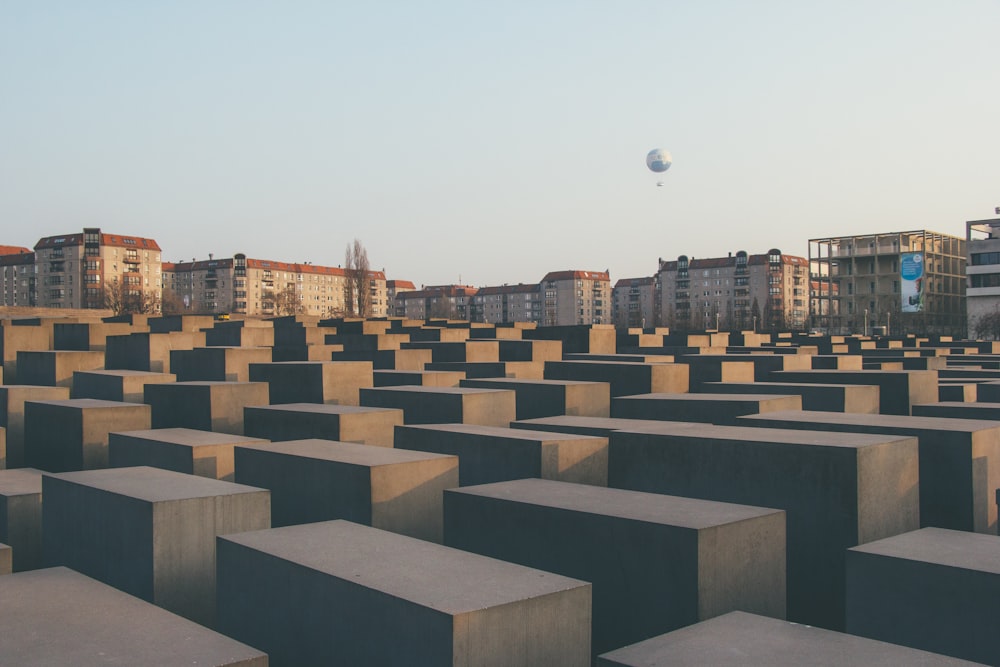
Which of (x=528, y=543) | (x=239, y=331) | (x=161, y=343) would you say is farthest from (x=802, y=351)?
(x=528, y=543)

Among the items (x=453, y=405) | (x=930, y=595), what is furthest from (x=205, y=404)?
(x=930, y=595)

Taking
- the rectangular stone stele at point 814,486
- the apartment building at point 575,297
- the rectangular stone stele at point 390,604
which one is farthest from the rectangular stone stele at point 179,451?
the apartment building at point 575,297

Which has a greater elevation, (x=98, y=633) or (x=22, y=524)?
(x=98, y=633)

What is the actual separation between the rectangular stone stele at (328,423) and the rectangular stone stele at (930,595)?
5877 mm

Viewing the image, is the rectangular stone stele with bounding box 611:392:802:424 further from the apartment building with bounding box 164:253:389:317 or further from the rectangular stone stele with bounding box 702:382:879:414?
the apartment building with bounding box 164:253:389:317

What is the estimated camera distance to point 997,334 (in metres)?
65.7

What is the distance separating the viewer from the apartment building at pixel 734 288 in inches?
4877

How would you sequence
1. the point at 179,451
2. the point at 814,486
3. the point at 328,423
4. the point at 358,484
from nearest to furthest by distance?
the point at 814,486 → the point at 358,484 → the point at 179,451 → the point at 328,423

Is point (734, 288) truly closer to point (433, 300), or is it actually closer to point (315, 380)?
point (433, 300)

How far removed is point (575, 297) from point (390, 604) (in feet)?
468

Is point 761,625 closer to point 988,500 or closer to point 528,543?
point 528,543

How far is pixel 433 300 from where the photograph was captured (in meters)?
161

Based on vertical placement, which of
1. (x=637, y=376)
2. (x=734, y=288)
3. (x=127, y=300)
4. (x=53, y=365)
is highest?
(x=734, y=288)

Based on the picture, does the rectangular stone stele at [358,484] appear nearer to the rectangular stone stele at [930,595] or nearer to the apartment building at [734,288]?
the rectangular stone stele at [930,595]
